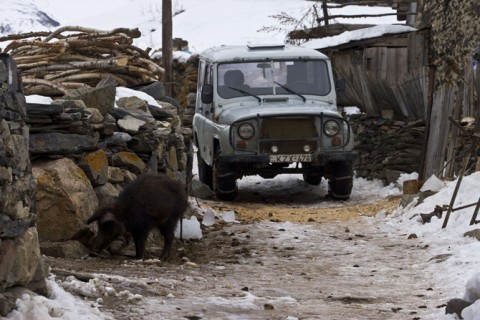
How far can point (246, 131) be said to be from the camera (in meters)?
13.7

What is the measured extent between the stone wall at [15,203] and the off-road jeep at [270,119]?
8050 millimetres

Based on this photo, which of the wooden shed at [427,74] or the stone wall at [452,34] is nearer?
the wooden shed at [427,74]

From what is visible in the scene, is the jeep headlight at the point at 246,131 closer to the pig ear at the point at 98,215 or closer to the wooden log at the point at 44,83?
the wooden log at the point at 44,83

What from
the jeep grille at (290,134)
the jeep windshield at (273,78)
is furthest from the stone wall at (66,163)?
the jeep windshield at (273,78)

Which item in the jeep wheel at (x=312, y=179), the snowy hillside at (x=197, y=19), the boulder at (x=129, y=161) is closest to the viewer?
the boulder at (x=129, y=161)

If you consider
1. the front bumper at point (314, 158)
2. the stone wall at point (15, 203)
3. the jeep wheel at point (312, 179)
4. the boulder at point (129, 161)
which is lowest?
the jeep wheel at point (312, 179)

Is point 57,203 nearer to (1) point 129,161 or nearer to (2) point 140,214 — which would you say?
(2) point 140,214

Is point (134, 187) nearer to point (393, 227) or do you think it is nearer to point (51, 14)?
point (393, 227)

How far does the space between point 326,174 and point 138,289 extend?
840 cm

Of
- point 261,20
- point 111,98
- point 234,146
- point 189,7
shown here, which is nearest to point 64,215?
point 111,98

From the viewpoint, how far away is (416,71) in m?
15.7

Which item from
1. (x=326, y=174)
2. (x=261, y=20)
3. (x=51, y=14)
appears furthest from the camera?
(x=51, y=14)

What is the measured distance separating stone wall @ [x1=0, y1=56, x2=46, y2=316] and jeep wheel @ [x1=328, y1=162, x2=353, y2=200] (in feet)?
29.3

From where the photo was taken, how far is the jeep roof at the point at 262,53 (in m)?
14.5
